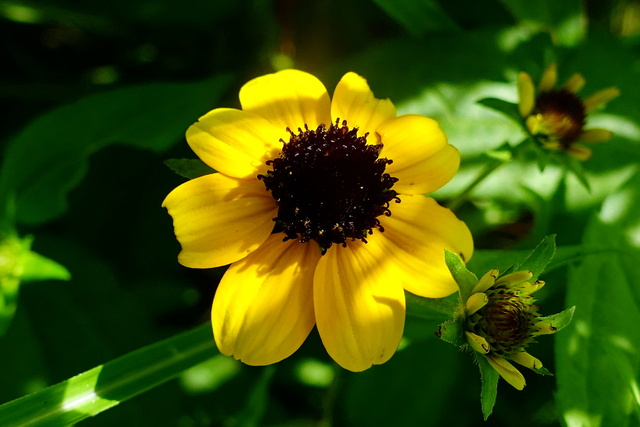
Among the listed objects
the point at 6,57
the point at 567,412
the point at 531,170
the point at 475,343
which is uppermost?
the point at 6,57

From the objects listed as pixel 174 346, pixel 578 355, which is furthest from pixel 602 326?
pixel 174 346

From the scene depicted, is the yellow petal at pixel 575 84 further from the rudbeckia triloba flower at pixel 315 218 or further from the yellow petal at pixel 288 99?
the yellow petal at pixel 288 99

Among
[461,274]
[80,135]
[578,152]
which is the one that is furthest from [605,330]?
[80,135]

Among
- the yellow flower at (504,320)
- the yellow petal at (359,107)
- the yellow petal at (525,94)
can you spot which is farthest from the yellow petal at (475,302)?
the yellow petal at (525,94)

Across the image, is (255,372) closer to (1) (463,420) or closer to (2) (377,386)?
(2) (377,386)

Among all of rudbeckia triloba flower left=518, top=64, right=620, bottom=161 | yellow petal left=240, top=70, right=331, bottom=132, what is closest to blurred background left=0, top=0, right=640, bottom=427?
rudbeckia triloba flower left=518, top=64, right=620, bottom=161

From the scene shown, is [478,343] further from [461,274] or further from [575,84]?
[575,84]
